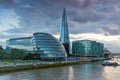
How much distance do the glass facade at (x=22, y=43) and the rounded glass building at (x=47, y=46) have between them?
4.78m

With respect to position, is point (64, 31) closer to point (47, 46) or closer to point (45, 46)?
point (47, 46)

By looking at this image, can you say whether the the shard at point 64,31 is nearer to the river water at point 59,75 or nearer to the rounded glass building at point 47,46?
the rounded glass building at point 47,46

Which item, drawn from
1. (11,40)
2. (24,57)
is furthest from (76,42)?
(24,57)

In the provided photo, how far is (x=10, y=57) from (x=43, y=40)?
100 ft

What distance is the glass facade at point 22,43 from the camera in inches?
4683

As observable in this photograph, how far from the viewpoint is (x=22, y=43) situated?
124688 mm

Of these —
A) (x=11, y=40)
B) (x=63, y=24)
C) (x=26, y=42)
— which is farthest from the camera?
(x=63, y=24)

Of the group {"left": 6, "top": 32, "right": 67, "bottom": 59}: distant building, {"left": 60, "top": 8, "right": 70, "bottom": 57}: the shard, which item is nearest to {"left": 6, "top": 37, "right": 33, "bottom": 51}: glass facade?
{"left": 6, "top": 32, "right": 67, "bottom": 59}: distant building

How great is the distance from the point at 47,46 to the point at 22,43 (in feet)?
58.6

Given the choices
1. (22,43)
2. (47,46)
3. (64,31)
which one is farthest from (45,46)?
(64,31)

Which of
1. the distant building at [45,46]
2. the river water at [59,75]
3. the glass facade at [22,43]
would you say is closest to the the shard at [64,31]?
the glass facade at [22,43]

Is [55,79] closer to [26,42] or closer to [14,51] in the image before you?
[14,51]

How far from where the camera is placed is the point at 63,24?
160 meters

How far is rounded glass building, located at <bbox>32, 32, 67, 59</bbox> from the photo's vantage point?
11100 cm
